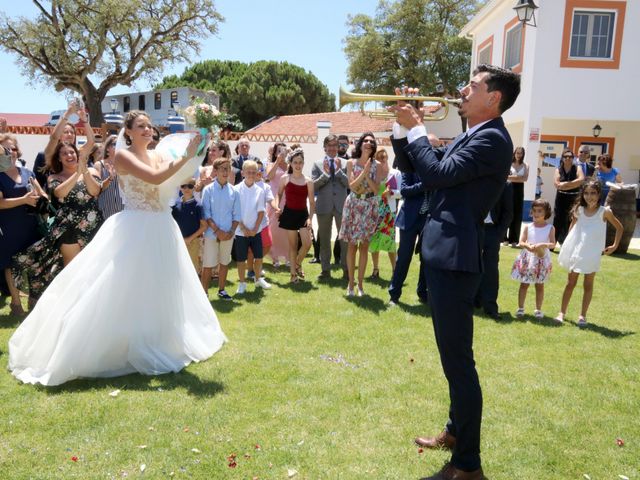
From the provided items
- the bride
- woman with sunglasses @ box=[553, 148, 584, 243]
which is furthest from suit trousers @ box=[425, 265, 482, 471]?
woman with sunglasses @ box=[553, 148, 584, 243]

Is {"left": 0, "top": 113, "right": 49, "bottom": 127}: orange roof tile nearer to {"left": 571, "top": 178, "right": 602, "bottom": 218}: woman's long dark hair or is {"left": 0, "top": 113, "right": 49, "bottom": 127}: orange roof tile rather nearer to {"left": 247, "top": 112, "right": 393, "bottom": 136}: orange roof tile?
{"left": 247, "top": 112, "right": 393, "bottom": 136}: orange roof tile

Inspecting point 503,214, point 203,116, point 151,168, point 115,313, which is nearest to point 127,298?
point 115,313

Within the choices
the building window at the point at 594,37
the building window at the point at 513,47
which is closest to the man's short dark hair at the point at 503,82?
the building window at the point at 594,37

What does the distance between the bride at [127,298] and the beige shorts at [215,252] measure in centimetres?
229

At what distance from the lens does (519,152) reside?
38.1 feet

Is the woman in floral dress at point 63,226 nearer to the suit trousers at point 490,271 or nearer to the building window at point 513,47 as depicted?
the suit trousers at point 490,271

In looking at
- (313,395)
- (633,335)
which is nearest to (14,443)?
(313,395)

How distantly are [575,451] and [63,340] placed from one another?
4.08 m

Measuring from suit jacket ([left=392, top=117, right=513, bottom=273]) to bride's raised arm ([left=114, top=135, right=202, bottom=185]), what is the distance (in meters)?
2.08

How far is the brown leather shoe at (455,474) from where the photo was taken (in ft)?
10.3

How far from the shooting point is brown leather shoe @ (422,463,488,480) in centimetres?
315

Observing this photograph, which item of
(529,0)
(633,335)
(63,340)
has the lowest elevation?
(633,335)

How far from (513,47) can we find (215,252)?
15.3m

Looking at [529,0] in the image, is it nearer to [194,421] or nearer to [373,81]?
[194,421]
